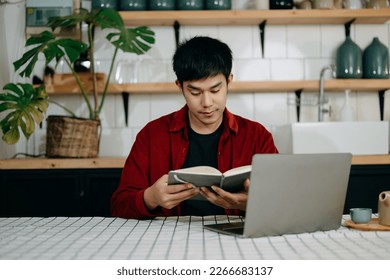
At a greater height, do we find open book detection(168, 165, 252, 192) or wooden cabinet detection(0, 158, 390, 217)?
open book detection(168, 165, 252, 192)

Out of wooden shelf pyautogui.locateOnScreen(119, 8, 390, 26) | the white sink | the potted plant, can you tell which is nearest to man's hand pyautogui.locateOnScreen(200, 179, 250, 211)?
the white sink

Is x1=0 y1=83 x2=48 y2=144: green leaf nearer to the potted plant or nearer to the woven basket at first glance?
the potted plant

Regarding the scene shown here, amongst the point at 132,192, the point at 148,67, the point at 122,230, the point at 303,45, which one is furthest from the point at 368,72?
the point at 122,230

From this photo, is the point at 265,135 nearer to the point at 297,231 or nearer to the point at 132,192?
the point at 132,192

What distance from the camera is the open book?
56.7 inches

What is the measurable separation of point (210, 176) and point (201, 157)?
0.70 m

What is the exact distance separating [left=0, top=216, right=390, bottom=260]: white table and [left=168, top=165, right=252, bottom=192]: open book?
0.43ft

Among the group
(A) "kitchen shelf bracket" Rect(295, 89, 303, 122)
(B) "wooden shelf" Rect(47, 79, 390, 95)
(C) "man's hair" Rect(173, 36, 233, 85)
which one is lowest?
(A) "kitchen shelf bracket" Rect(295, 89, 303, 122)

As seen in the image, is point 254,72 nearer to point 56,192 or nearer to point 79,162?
point 79,162

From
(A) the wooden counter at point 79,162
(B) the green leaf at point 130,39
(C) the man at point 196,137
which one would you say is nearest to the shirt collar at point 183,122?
(C) the man at point 196,137

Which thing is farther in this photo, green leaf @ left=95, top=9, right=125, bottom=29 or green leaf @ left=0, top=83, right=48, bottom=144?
green leaf @ left=95, top=9, right=125, bottom=29

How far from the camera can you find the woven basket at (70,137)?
296cm

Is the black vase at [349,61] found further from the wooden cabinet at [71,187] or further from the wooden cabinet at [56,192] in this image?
the wooden cabinet at [56,192]

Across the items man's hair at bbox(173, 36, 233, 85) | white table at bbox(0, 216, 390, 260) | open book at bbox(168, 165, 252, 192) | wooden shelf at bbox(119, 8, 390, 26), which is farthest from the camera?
wooden shelf at bbox(119, 8, 390, 26)
